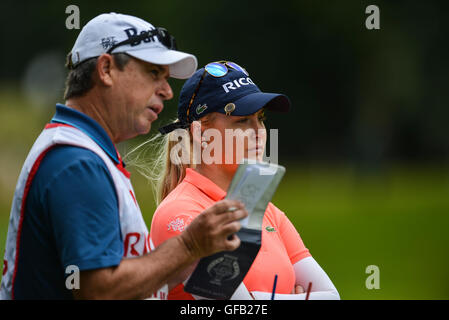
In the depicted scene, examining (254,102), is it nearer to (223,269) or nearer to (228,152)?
(228,152)

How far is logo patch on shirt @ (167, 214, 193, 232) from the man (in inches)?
14.2

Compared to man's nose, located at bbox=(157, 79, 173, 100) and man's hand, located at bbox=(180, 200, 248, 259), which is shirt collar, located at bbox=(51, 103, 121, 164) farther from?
man's hand, located at bbox=(180, 200, 248, 259)

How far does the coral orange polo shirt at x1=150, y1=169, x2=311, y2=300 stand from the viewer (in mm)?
3187

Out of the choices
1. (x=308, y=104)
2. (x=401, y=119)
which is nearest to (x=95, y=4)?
(x=308, y=104)

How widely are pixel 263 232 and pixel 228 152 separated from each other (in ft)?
1.60

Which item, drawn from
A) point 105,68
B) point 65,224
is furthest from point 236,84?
point 65,224

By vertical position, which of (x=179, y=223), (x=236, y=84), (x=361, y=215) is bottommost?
(x=361, y=215)

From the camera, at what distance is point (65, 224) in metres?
2.40

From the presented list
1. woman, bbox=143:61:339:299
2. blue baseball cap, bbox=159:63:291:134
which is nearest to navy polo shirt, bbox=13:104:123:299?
woman, bbox=143:61:339:299

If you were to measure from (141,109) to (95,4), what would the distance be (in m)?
32.1

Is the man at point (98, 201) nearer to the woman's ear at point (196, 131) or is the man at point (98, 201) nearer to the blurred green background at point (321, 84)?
the woman's ear at point (196, 131)

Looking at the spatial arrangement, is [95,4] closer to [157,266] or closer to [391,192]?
[391,192]

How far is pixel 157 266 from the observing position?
251 cm

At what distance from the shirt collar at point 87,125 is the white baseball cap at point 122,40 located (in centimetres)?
23
